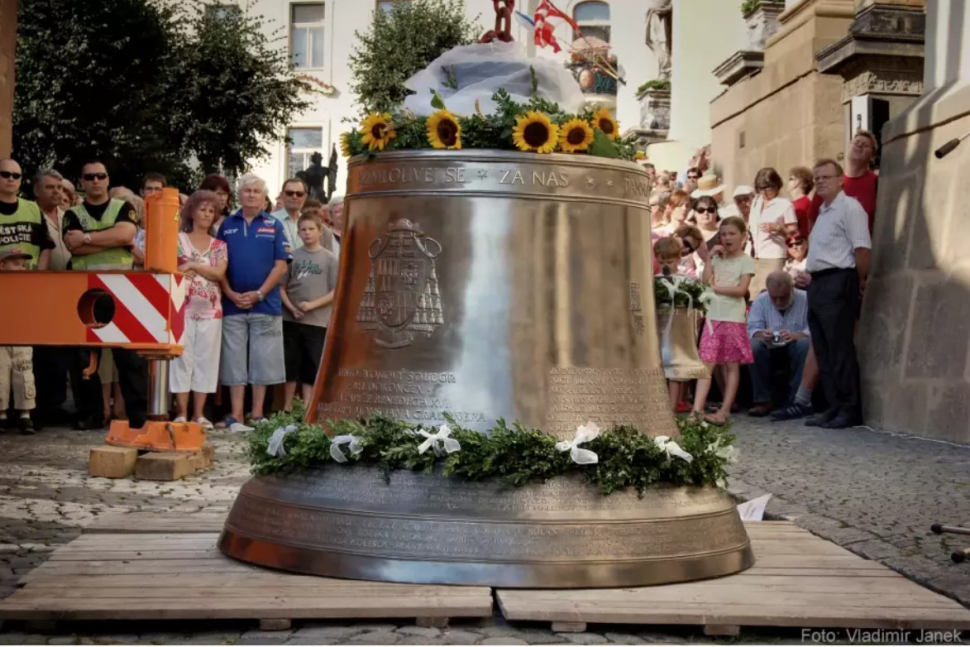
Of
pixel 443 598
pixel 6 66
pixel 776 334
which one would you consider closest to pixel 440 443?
pixel 443 598

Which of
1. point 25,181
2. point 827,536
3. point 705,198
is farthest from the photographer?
point 25,181

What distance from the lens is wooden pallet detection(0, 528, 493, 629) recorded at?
4.29 m

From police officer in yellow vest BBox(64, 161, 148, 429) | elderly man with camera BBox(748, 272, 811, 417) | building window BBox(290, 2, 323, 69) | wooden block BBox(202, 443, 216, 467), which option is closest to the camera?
wooden block BBox(202, 443, 216, 467)

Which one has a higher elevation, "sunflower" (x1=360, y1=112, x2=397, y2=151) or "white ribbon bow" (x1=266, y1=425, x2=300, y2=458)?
"sunflower" (x1=360, y1=112, x2=397, y2=151)

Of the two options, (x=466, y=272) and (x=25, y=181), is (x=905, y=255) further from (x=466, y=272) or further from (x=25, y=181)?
(x=25, y=181)

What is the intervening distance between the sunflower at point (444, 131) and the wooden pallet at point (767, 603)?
160 cm

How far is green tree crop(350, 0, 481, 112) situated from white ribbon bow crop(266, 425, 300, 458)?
4032 centimetres

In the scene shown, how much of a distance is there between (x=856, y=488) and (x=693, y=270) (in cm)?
515

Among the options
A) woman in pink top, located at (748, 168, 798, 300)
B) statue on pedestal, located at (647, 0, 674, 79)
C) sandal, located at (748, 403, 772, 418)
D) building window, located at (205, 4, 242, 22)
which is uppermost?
building window, located at (205, 4, 242, 22)

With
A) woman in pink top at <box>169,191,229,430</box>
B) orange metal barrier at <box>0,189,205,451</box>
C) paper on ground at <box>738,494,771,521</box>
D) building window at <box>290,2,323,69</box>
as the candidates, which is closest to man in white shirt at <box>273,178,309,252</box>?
woman in pink top at <box>169,191,229,430</box>

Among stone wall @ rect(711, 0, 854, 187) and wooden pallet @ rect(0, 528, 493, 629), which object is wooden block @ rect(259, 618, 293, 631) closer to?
wooden pallet @ rect(0, 528, 493, 629)

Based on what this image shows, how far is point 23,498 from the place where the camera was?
7.56m

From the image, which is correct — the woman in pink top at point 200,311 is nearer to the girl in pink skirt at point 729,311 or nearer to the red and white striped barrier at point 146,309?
the red and white striped barrier at point 146,309

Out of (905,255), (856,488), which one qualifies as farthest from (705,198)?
(856,488)
